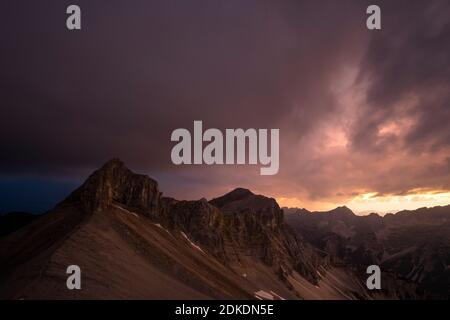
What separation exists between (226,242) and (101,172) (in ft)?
200

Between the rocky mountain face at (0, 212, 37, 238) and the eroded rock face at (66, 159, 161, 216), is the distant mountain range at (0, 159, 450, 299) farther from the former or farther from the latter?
the rocky mountain face at (0, 212, 37, 238)

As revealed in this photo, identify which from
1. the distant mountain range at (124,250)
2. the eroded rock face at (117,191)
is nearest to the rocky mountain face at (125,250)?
the distant mountain range at (124,250)

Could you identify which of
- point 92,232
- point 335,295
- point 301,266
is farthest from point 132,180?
point 335,295

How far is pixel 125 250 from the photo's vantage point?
6906cm

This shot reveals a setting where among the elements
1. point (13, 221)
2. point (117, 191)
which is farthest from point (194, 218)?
point (13, 221)

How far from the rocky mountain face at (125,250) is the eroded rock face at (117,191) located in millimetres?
287

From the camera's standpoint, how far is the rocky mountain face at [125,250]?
2061 inches

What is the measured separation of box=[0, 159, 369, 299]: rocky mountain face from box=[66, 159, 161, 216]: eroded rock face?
287 millimetres

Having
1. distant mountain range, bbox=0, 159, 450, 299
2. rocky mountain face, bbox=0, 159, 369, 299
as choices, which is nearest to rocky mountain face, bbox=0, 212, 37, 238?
rocky mountain face, bbox=0, 159, 369, 299

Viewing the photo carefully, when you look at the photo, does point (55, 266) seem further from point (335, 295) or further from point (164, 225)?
point (335, 295)

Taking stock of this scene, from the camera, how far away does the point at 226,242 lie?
139375 mm

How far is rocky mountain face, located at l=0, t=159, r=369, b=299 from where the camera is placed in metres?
52.3

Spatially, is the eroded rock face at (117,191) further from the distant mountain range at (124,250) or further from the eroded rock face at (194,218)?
the distant mountain range at (124,250)

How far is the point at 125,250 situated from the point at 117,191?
122 feet
